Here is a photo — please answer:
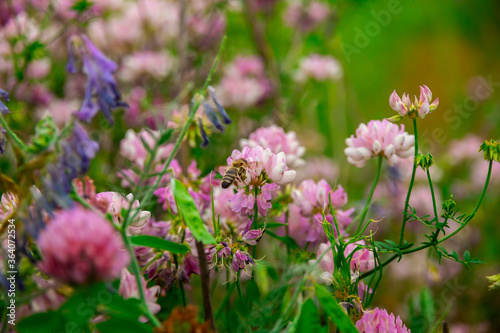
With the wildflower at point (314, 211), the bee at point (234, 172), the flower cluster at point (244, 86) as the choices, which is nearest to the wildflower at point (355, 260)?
the wildflower at point (314, 211)

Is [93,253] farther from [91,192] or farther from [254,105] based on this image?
[254,105]

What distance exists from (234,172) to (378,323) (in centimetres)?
26

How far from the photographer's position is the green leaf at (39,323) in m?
0.46

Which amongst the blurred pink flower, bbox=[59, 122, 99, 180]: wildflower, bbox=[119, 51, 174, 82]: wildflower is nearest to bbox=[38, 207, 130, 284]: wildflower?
bbox=[59, 122, 99, 180]: wildflower

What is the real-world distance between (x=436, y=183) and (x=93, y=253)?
155 cm

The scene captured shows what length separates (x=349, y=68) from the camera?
2826 millimetres

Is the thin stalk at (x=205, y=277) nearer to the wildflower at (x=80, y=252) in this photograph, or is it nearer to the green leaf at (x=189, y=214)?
the green leaf at (x=189, y=214)

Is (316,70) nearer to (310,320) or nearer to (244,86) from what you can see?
(244,86)

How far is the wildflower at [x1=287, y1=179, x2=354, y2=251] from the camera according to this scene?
28.4 inches

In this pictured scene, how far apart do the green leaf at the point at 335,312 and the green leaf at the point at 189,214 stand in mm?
136

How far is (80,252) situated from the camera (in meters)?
0.37

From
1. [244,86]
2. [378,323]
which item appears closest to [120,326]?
[378,323]

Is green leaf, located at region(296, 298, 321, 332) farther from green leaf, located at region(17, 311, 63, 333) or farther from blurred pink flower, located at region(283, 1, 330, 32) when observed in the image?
blurred pink flower, located at region(283, 1, 330, 32)

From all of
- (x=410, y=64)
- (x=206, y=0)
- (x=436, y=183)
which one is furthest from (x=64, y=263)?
(x=410, y=64)
